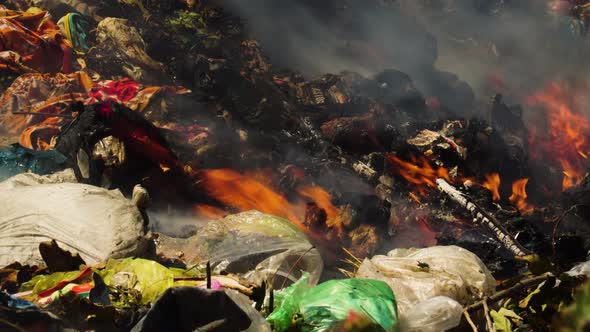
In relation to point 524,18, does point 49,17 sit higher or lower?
lower

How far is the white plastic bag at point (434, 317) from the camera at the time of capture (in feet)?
5.31

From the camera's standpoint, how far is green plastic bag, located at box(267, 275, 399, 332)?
167 centimetres

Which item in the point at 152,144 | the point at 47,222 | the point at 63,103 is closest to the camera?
the point at 47,222

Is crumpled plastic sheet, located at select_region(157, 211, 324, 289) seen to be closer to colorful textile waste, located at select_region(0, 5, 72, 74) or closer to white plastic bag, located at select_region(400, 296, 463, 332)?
white plastic bag, located at select_region(400, 296, 463, 332)

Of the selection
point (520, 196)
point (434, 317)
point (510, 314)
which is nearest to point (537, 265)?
point (510, 314)

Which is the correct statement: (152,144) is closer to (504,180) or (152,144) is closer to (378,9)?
(504,180)

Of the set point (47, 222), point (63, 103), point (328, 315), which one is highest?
point (328, 315)

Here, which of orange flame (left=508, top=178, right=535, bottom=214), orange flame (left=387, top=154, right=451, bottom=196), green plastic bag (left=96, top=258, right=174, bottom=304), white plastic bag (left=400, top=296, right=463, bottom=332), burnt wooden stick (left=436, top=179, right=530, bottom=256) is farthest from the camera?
orange flame (left=508, top=178, right=535, bottom=214)

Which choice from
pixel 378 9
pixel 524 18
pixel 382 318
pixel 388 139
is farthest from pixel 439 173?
pixel 524 18

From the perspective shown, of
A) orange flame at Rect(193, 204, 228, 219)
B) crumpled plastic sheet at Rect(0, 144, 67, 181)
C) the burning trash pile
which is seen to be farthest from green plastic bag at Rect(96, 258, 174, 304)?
orange flame at Rect(193, 204, 228, 219)

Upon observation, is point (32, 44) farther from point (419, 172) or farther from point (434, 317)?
point (434, 317)

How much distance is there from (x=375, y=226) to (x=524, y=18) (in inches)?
382

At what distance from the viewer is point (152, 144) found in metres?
3.86

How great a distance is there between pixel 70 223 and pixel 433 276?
180 cm
